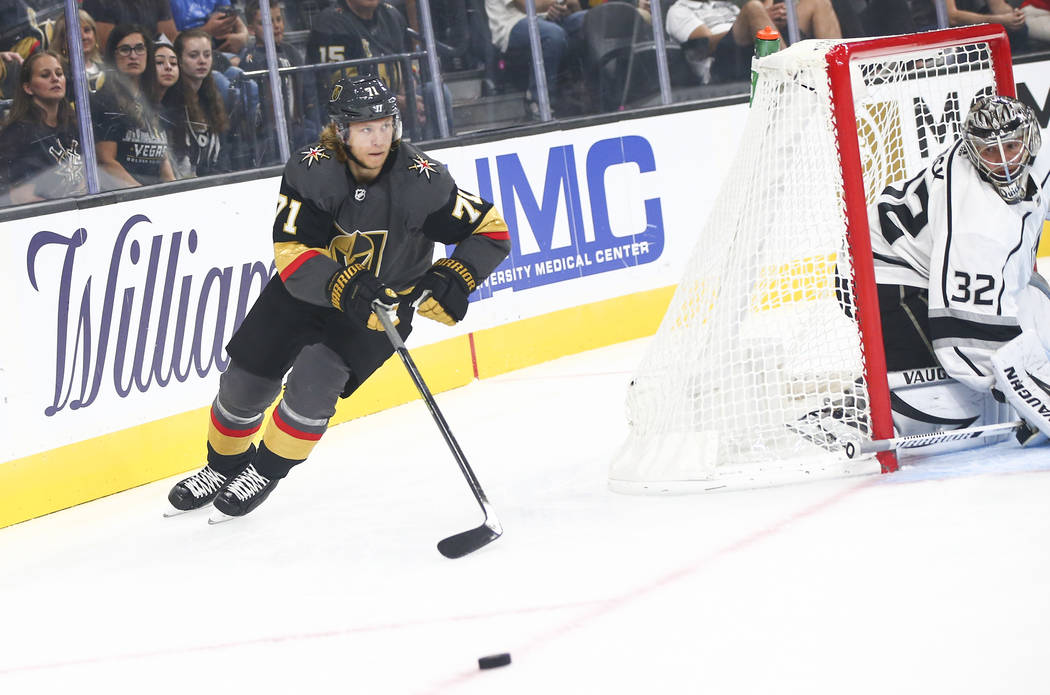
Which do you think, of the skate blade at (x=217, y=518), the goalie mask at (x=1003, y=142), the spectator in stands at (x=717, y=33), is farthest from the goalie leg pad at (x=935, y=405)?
the spectator in stands at (x=717, y=33)

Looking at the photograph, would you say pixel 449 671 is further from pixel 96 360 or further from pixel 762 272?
pixel 96 360

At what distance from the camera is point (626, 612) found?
7.24 ft

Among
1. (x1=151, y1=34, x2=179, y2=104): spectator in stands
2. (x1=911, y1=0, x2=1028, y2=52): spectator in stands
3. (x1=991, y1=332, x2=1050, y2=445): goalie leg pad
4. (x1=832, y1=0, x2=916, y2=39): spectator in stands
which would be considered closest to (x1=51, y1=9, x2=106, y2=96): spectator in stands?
(x1=151, y1=34, x2=179, y2=104): spectator in stands

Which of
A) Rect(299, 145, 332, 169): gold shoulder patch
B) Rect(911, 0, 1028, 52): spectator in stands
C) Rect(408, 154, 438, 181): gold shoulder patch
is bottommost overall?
Rect(408, 154, 438, 181): gold shoulder patch

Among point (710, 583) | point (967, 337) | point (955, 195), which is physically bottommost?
point (710, 583)

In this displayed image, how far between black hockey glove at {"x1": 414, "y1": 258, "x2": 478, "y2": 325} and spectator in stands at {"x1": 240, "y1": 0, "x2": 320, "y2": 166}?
6.31ft

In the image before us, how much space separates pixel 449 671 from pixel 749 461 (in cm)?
115

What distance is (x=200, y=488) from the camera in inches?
137

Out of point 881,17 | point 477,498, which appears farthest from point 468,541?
point 881,17

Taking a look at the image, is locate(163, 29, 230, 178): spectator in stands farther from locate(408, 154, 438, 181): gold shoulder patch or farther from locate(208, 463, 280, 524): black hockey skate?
locate(408, 154, 438, 181): gold shoulder patch

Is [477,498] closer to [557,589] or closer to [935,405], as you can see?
[557,589]

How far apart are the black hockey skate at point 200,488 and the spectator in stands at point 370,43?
1898mm

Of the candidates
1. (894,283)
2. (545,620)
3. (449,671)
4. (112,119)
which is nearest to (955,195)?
(894,283)

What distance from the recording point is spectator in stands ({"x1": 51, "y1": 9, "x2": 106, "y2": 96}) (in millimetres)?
3975
